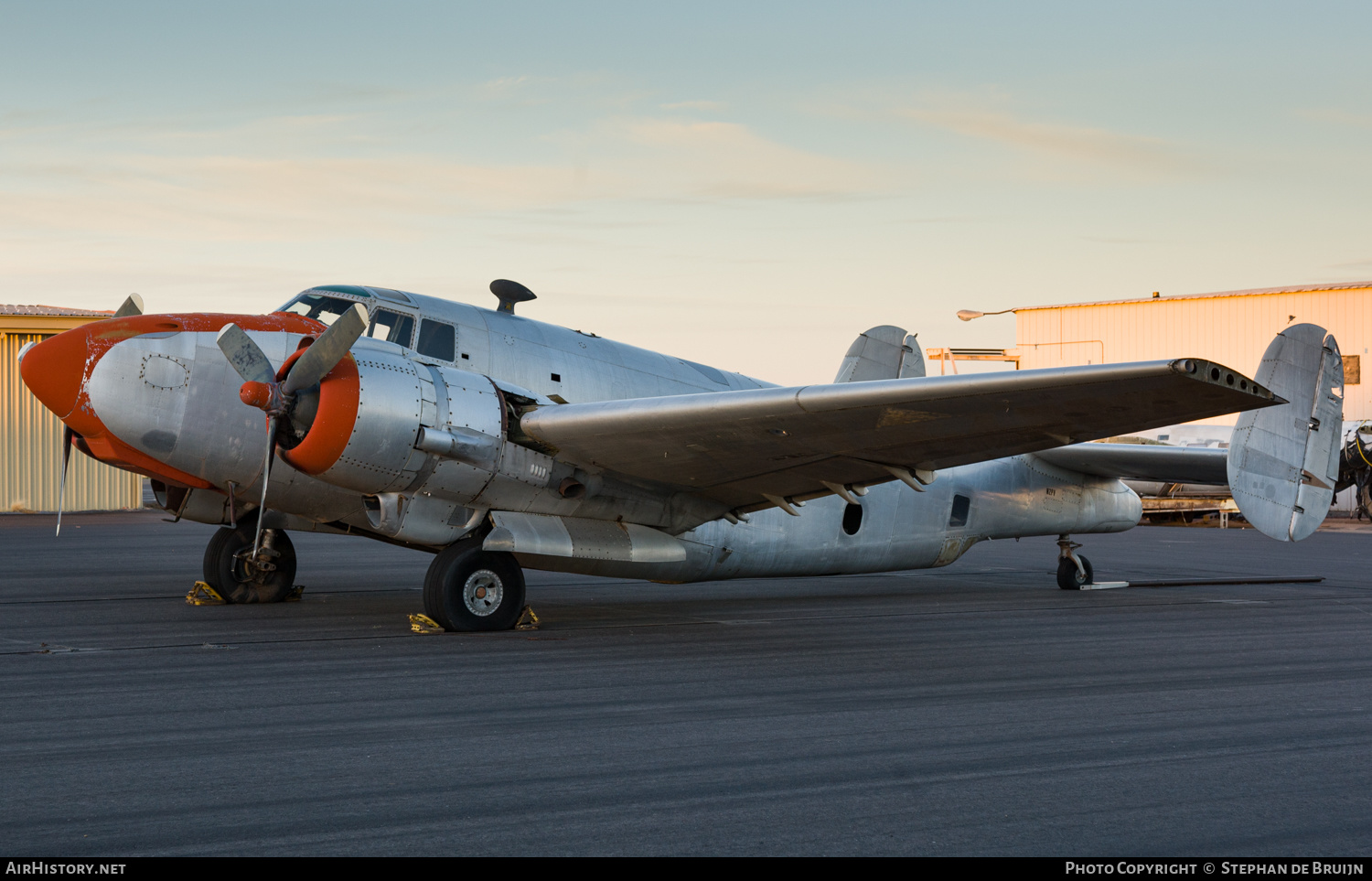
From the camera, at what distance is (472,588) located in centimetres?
1086

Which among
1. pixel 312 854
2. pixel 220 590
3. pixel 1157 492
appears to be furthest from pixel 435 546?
pixel 1157 492

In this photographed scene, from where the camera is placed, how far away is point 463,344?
11.7m

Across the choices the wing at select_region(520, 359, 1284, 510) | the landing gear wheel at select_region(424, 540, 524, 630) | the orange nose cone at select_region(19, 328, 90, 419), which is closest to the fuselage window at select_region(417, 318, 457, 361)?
the wing at select_region(520, 359, 1284, 510)

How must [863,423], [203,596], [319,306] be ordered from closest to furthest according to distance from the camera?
1. [863,423]
2. [319,306]
3. [203,596]

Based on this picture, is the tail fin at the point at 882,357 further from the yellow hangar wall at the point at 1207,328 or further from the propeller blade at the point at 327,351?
the yellow hangar wall at the point at 1207,328

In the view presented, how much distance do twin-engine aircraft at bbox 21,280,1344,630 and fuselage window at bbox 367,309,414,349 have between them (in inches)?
1.0

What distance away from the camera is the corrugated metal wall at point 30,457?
40.7 m

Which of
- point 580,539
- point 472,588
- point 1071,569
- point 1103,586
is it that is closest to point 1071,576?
point 1071,569

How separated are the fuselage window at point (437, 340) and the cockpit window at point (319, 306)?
2.50 feet

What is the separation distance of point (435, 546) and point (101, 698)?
3.86 meters

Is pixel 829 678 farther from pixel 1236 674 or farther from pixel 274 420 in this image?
pixel 274 420

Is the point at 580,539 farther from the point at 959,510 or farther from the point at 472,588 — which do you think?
the point at 959,510

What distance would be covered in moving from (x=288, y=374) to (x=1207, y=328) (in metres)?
47.0

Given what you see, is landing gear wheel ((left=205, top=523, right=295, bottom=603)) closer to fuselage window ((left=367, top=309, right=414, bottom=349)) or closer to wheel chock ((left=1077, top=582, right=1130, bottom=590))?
fuselage window ((left=367, top=309, right=414, bottom=349))
